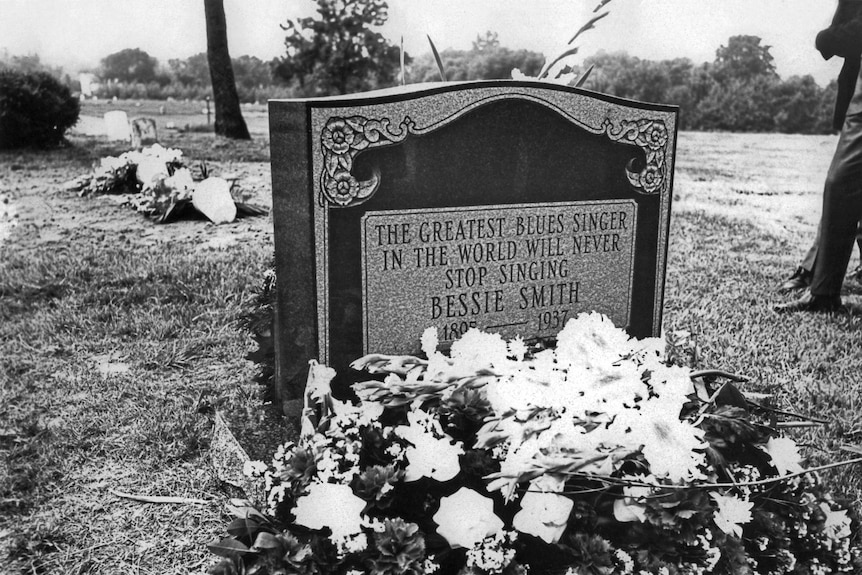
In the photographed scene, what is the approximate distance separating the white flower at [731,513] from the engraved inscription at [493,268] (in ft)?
3.20

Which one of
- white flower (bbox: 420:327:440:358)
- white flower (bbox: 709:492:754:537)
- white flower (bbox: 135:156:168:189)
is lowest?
white flower (bbox: 709:492:754:537)

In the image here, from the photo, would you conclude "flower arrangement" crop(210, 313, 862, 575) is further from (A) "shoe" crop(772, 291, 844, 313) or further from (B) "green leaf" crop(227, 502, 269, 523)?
(A) "shoe" crop(772, 291, 844, 313)

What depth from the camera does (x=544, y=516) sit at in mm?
1793

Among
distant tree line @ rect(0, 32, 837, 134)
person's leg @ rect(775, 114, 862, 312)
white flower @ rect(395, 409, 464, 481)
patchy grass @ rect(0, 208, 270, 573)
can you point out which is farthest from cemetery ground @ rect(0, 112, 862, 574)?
white flower @ rect(395, 409, 464, 481)

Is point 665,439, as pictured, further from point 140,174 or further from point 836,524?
point 140,174

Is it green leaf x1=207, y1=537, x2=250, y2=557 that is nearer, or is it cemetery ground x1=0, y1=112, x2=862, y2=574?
green leaf x1=207, y1=537, x2=250, y2=557

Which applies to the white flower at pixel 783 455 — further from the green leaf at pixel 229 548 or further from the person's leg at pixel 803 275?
the person's leg at pixel 803 275

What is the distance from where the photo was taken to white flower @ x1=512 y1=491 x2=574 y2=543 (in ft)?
5.83

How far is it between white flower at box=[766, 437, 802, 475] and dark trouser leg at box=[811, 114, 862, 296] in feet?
8.09

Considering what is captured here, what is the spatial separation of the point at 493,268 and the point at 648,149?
79 cm

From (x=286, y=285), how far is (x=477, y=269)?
661 millimetres

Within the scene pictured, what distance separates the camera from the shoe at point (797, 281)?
452cm

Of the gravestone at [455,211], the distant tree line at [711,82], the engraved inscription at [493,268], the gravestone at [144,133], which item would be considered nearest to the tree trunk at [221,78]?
the gravestone at [144,133]

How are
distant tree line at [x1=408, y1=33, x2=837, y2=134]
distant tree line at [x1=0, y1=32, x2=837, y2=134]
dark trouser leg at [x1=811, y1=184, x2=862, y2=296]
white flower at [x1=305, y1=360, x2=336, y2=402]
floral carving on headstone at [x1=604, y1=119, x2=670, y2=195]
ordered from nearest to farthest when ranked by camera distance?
white flower at [x1=305, y1=360, x2=336, y2=402] → floral carving on headstone at [x1=604, y1=119, x2=670, y2=195] → dark trouser leg at [x1=811, y1=184, x2=862, y2=296] → distant tree line at [x1=408, y1=33, x2=837, y2=134] → distant tree line at [x1=0, y1=32, x2=837, y2=134]
